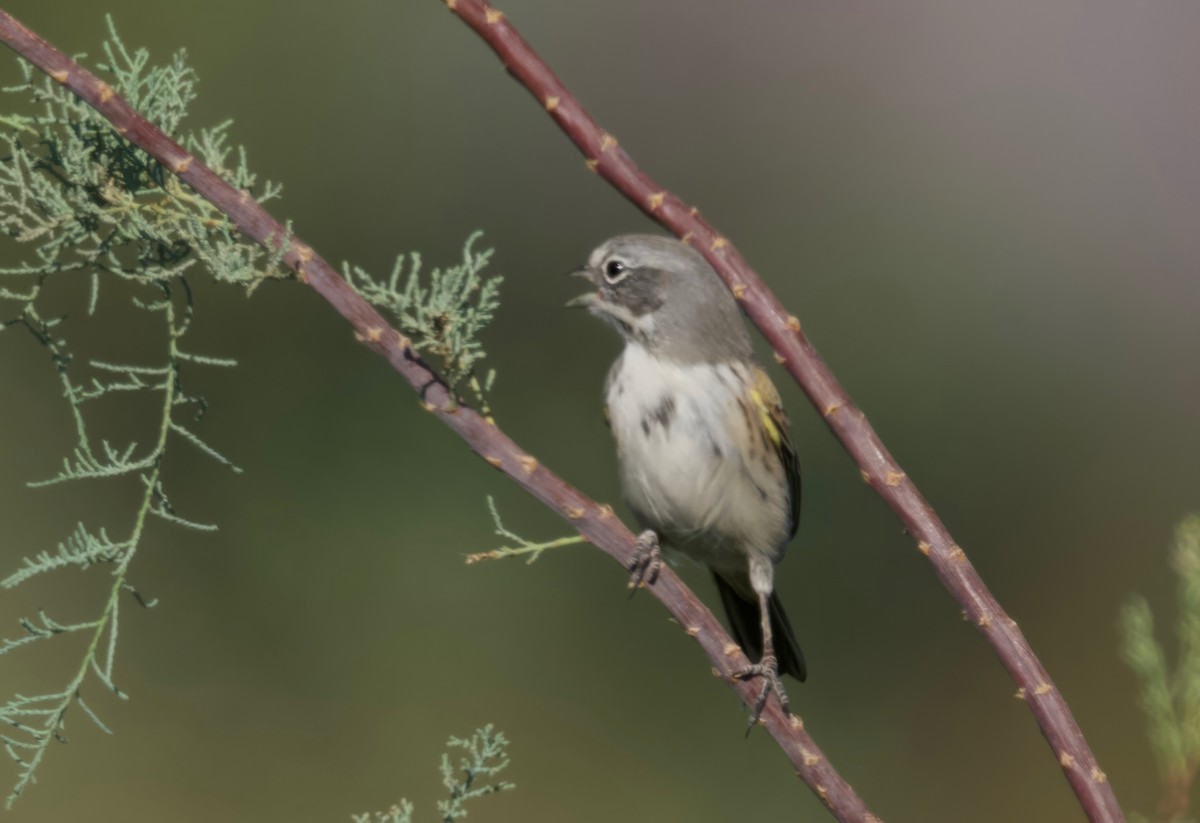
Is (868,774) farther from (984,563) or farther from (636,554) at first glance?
(636,554)

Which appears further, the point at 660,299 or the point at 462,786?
the point at 660,299

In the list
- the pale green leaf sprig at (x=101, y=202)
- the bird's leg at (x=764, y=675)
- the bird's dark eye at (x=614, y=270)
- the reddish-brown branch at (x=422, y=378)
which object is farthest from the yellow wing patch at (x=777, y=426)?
the pale green leaf sprig at (x=101, y=202)

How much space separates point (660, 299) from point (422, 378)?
129cm

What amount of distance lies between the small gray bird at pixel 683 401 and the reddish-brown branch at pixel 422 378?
43.1 inches

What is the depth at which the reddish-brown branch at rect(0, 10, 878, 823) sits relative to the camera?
138 cm

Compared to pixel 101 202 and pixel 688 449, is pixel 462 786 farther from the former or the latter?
pixel 688 449

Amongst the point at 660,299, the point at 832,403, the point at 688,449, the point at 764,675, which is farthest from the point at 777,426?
the point at 832,403

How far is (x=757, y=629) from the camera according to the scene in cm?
310

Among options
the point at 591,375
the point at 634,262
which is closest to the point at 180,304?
the point at 591,375

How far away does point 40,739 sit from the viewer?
1.37m

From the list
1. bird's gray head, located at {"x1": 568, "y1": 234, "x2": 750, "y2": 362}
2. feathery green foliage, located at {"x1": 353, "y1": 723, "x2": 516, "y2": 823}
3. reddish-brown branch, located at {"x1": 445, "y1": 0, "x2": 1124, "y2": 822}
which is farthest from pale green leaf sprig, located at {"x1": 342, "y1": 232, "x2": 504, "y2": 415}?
bird's gray head, located at {"x1": 568, "y1": 234, "x2": 750, "y2": 362}

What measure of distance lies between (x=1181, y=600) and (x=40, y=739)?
1179 mm

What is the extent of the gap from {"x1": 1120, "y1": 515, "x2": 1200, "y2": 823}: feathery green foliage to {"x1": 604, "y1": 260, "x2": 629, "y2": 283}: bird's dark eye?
1.38m

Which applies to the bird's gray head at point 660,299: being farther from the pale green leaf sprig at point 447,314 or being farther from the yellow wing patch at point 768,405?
the pale green leaf sprig at point 447,314
